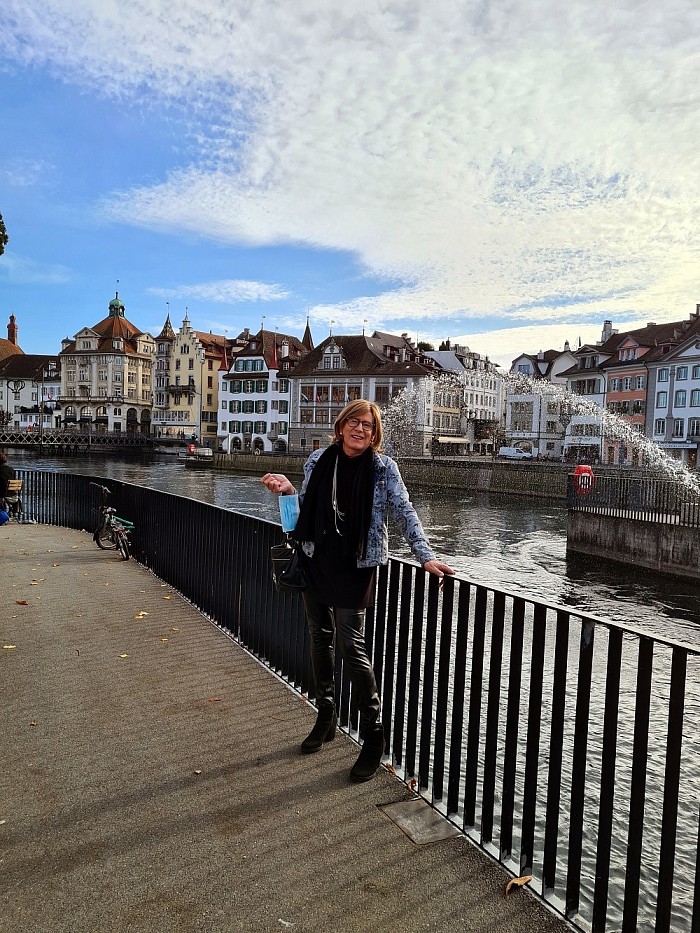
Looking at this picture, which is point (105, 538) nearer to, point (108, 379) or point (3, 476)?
point (3, 476)

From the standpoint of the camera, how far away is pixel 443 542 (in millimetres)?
24125

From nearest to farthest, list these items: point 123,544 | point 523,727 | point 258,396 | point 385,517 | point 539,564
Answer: point 385,517
point 523,727
point 123,544
point 539,564
point 258,396

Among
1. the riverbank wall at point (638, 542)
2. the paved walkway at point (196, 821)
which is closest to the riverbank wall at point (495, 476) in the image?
the riverbank wall at point (638, 542)

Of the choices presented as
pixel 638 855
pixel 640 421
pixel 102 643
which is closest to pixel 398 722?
pixel 638 855

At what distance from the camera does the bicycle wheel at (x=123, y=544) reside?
35.2 ft

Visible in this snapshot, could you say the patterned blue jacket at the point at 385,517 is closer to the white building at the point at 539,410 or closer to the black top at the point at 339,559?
the black top at the point at 339,559

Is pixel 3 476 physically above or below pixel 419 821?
above

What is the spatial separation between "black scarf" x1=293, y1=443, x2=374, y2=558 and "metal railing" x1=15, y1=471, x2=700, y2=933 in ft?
1.45

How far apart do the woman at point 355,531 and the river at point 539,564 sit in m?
0.66

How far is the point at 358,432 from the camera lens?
3.72m

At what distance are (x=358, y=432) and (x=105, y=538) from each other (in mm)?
9024

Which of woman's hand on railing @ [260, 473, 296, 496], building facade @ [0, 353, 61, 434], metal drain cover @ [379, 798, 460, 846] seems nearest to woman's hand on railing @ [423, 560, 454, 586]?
woman's hand on railing @ [260, 473, 296, 496]

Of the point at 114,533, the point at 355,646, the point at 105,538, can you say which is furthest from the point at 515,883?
the point at 105,538

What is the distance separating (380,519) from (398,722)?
3.82ft
